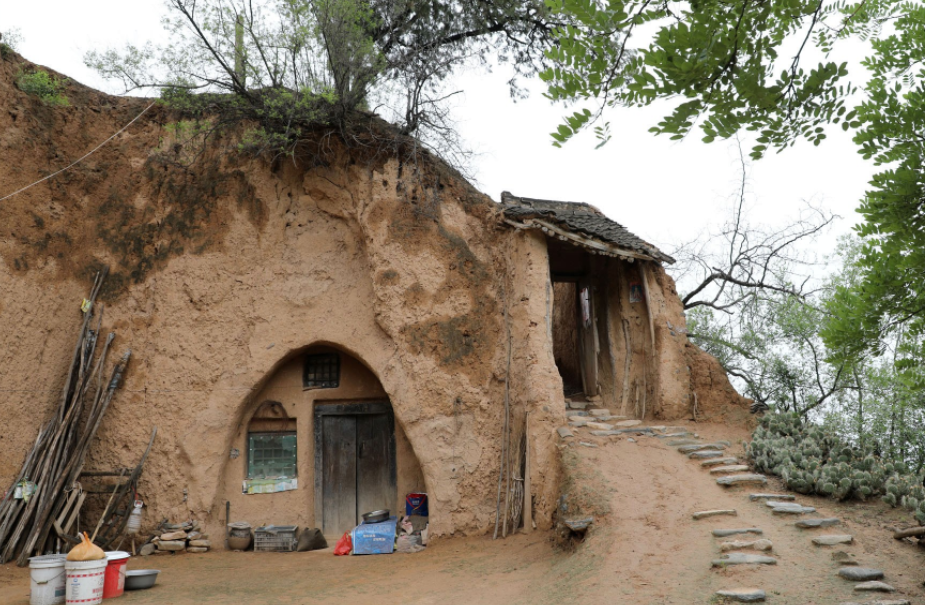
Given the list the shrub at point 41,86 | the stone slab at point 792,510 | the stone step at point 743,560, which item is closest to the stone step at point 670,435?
the stone slab at point 792,510

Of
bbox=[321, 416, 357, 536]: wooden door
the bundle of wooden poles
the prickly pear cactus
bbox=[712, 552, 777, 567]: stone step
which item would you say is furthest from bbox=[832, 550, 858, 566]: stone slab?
the bundle of wooden poles

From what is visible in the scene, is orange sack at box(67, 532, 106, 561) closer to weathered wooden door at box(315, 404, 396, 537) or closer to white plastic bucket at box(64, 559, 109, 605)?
white plastic bucket at box(64, 559, 109, 605)

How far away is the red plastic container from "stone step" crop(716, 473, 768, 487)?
6766mm

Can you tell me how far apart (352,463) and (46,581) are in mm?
4665

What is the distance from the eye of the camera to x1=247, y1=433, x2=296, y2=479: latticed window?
398 inches

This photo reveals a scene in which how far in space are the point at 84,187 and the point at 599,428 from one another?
8.77 meters

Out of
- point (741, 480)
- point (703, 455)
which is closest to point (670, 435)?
point (703, 455)

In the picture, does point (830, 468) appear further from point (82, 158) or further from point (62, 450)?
point (82, 158)

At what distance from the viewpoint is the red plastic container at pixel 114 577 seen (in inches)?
260

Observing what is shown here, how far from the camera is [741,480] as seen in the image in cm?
771

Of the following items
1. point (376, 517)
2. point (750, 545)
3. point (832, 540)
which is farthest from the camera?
point (376, 517)

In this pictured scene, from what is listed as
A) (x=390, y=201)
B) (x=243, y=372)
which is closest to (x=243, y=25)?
(x=390, y=201)

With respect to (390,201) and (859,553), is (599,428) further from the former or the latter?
(390,201)

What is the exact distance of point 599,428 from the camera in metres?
9.12
